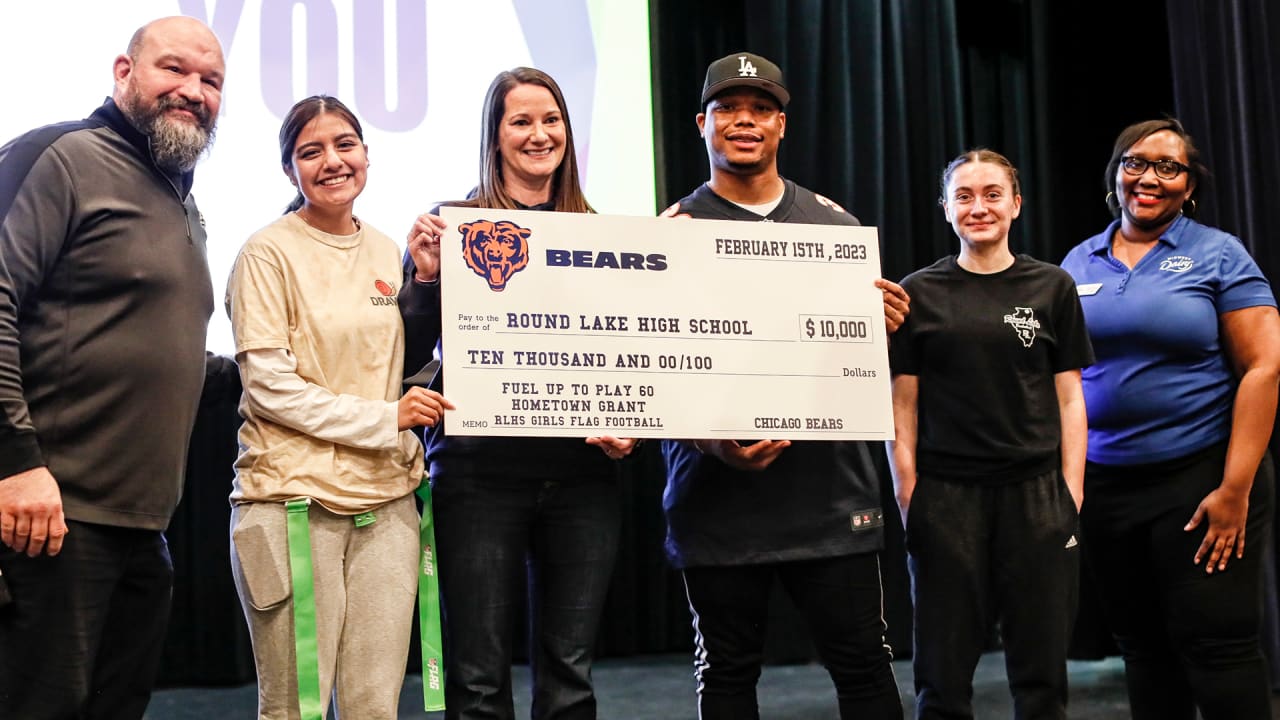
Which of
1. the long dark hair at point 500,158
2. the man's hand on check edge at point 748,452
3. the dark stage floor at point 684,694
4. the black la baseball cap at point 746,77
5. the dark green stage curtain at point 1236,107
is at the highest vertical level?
the dark green stage curtain at point 1236,107

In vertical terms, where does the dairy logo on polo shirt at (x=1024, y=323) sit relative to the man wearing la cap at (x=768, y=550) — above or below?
above

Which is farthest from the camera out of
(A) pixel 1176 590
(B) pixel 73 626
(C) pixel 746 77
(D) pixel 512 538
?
(A) pixel 1176 590

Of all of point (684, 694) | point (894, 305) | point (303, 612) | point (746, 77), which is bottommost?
point (684, 694)

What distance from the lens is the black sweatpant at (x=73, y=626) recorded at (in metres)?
1.64

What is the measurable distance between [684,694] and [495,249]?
2.19m

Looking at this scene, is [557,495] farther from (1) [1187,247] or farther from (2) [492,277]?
(1) [1187,247]

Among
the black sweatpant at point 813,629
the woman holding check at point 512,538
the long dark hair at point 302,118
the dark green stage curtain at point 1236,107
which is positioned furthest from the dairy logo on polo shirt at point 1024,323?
the dark green stage curtain at point 1236,107

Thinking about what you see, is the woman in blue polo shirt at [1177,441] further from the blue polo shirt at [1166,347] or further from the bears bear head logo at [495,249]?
the bears bear head logo at [495,249]

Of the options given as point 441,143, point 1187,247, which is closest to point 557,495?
point 1187,247

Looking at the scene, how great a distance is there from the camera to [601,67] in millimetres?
3838

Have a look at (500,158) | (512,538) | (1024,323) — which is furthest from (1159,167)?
(512,538)

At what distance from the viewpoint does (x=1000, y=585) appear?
2.19m

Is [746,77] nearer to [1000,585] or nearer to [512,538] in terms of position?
[512,538]

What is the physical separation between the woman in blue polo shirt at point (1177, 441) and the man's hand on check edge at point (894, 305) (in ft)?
Answer: 1.88
